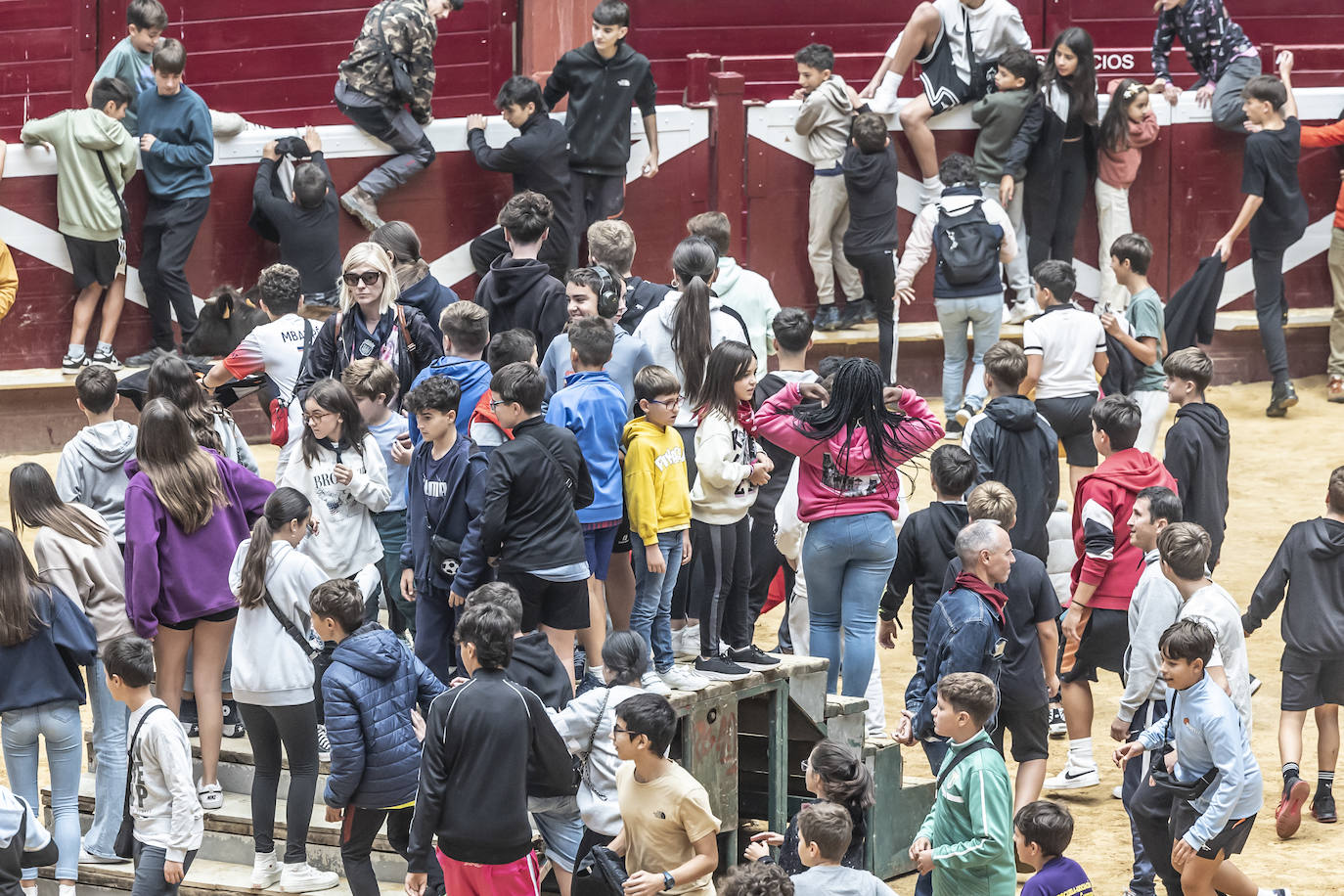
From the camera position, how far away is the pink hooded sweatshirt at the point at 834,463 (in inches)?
314

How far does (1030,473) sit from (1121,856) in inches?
72.4

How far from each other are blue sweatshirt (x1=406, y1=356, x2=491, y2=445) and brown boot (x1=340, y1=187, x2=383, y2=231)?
5483mm

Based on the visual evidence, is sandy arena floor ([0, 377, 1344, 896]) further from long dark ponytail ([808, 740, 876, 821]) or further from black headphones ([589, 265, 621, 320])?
long dark ponytail ([808, 740, 876, 821])

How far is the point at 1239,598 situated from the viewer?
37.7ft

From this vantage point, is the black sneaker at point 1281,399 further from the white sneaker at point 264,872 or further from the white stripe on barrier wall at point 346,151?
the white sneaker at point 264,872

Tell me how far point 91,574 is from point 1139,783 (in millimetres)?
4244

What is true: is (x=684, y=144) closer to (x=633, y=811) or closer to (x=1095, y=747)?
(x=1095, y=747)

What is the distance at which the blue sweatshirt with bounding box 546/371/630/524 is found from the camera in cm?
→ 755

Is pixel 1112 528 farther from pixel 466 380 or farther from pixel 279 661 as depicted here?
pixel 279 661

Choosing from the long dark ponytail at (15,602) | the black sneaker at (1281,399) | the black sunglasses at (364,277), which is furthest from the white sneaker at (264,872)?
the black sneaker at (1281,399)

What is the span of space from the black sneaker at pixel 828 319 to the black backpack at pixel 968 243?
68.4 inches

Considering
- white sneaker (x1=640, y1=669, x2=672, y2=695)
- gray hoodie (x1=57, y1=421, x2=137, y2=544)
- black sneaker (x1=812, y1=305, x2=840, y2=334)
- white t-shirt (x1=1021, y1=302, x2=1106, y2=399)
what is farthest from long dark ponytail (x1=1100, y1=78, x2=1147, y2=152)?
gray hoodie (x1=57, y1=421, x2=137, y2=544)

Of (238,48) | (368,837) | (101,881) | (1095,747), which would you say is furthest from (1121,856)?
(238,48)

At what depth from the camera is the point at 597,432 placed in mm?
7555
